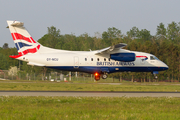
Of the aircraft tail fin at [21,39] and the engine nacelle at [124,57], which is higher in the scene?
the aircraft tail fin at [21,39]

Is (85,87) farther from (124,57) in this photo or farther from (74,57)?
(124,57)

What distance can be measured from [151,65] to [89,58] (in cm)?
967

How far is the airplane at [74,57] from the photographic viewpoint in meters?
34.5

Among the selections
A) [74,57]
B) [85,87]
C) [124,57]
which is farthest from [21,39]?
[124,57]

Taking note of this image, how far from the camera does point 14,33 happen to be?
34969 millimetres

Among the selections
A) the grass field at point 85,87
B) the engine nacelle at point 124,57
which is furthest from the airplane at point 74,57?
the grass field at point 85,87

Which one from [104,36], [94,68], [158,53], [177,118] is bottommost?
[177,118]

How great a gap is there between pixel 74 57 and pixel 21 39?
7.78m

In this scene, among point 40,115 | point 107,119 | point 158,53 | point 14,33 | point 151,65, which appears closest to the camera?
point 107,119

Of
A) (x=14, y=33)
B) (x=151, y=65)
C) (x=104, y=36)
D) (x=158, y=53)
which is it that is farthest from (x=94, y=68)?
(x=104, y=36)

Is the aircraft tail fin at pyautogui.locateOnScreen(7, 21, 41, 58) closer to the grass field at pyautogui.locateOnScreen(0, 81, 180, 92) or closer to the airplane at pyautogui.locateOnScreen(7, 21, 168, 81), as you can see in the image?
the airplane at pyautogui.locateOnScreen(7, 21, 168, 81)

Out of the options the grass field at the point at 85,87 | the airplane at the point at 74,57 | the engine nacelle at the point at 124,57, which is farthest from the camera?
the engine nacelle at the point at 124,57

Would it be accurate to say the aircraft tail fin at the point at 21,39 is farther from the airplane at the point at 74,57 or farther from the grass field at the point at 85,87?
the grass field at the point at 85,87

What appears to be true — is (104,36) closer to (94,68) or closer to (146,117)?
(94,68)
